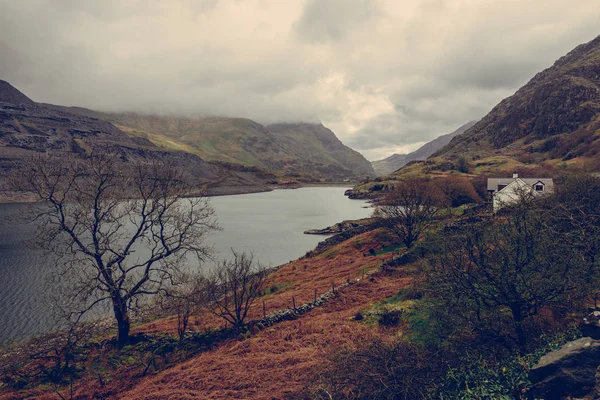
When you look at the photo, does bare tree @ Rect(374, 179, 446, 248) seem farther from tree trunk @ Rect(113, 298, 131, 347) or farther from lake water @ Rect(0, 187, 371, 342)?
tree trunk @ Rect(113, 298, 131, 347)

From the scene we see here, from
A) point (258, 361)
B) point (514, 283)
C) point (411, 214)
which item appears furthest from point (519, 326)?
point (411, 214)

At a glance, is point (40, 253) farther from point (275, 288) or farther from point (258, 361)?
point (258, 361)

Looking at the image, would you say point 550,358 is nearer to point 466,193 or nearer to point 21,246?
point 466,193

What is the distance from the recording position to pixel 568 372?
Result: 10.6 meters

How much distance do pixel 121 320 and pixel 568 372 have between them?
2954cm

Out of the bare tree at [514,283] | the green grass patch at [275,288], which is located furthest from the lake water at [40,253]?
the bare tree at [514,283]


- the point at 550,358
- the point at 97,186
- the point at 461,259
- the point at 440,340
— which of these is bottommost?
the point at 440,340

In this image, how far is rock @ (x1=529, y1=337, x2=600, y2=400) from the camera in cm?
1032

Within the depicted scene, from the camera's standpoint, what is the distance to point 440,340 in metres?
16.6

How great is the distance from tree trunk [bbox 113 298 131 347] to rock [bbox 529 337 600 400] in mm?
28017

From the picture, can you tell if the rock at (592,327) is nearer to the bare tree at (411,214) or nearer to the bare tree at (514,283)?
the bare tree at (514,283)

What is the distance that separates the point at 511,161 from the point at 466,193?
10336cm

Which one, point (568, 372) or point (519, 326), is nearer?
point (568, 372)

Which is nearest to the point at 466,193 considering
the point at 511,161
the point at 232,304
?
the point at 232,304
